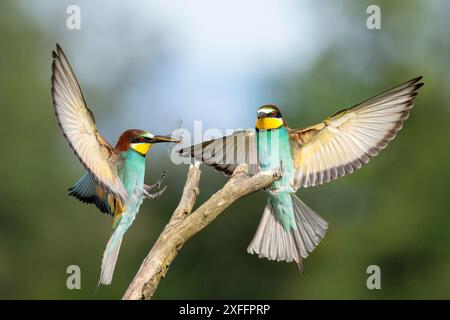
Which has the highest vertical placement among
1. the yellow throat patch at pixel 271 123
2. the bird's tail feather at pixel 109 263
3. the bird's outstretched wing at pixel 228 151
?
the yellow throat patch at pixel 271 123

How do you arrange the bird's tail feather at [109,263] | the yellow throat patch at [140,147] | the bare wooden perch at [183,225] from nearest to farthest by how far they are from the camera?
1. the bare wooden perch at [183,225]
2. the bird's tail feather at [109,263]
3. the yellow throat patch at [140,147]

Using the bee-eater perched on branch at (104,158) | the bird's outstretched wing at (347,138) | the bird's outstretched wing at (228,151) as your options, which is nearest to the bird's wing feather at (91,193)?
the bee-eater perched on branch at (104,158)

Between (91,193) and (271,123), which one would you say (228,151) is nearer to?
(271,123)

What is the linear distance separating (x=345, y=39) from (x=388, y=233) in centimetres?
300

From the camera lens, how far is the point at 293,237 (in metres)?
3.68

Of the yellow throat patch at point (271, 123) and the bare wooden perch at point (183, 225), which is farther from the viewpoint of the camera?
the yellow throat patch at point (271, 123)

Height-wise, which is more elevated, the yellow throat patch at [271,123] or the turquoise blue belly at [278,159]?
the yellow throat patch at [271,123]

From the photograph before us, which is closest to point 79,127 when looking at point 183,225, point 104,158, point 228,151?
point 104,158

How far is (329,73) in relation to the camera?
12742mm

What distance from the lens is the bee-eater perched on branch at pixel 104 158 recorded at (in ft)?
9.77

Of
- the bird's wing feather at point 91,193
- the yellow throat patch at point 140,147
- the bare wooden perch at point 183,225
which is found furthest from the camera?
the bird's wing feather at point 91,193

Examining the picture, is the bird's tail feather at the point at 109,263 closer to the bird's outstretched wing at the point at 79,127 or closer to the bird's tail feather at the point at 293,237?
the bird's outstretched wing at the point at 79,127

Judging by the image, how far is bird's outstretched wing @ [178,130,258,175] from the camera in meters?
3.63
